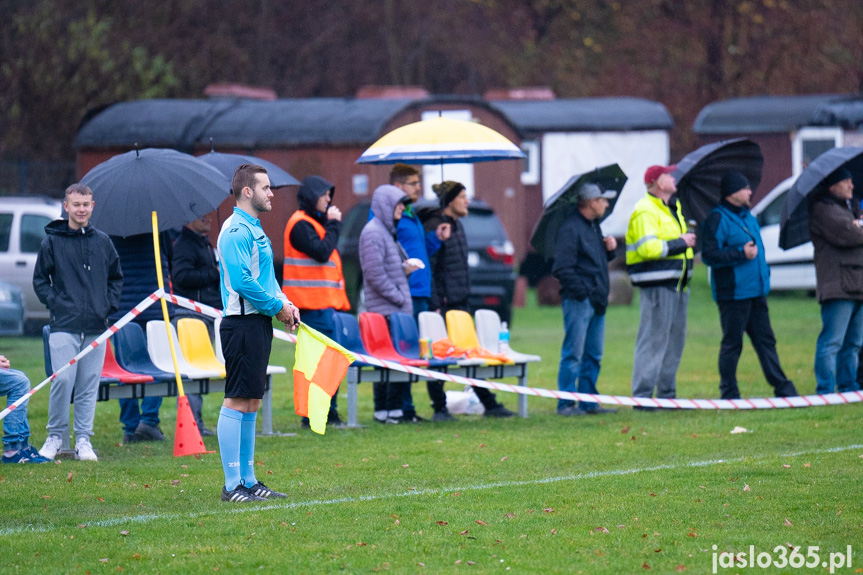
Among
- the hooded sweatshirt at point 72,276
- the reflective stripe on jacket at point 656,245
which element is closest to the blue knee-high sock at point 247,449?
the hooded sweatshirt at point 72,276

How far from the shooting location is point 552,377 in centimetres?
1472

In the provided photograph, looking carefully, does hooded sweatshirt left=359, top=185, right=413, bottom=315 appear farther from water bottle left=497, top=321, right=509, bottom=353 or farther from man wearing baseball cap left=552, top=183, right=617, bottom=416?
man wearing baseball cap left=552, top=183, right=617, bottom=416

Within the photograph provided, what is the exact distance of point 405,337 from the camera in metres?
11.6

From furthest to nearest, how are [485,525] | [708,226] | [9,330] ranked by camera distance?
[9,330] → [708,226] → [485,525]

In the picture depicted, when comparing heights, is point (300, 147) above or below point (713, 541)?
above

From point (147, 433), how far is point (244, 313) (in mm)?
3321

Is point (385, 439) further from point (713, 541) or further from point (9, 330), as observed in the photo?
point (9, 330)

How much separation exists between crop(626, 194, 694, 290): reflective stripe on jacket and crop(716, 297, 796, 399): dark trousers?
58cm

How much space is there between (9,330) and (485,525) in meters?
12.6

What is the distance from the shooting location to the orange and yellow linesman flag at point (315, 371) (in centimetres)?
805

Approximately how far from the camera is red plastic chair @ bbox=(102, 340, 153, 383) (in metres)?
9.92

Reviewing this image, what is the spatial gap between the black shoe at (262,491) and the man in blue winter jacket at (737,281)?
18.2 ft

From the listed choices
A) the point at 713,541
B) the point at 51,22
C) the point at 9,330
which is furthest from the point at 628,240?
the point at 51,22

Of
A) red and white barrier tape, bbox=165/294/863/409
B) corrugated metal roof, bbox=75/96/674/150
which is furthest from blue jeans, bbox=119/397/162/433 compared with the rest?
corrugated metal roof, bbox=75/96/674/150
